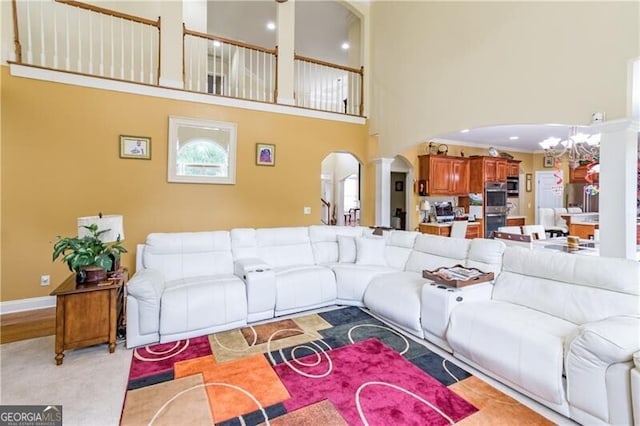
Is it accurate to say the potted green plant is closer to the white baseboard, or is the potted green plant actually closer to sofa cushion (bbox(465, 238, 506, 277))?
the white baseboard

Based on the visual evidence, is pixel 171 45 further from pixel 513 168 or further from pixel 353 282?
pixel 513 168

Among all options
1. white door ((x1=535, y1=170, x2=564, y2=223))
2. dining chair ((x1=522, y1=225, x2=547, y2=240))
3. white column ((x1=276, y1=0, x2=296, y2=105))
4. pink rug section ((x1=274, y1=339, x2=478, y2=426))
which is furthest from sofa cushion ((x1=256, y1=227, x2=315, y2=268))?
white door ((x1=535, y1=170, x2=564, y2=223))

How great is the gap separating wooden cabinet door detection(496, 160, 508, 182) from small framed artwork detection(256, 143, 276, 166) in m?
5.63

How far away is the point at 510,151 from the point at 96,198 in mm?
9504

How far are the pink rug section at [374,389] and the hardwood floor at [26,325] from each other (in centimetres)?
263

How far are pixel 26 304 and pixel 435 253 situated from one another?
5057 mm

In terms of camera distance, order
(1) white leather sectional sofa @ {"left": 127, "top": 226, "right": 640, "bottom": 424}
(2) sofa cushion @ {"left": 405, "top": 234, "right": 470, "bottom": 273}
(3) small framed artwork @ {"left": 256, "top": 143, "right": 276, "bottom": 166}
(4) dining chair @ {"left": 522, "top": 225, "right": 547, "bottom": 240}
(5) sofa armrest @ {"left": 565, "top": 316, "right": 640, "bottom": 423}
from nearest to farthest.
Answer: (5) sofa armrest @ {"left": 565, "top": 316, "right": 640, "bottom": 423}
(1) white leather sectional sofa @ {"left": 127, "top": 226, "right": 640, "bottom": 424}
(2) sofa cushion @ {"left": 405, "top": 234, "right": 470, "bottom": 273}
(4) dining chair @ {"left": 522, "top": 225, "right": 547, "bottom": 240}
(3) small framed artwork @ {"left": 256, "top": 143, "right": 276, "bottom": 166}

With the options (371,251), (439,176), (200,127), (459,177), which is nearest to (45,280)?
(200,127)

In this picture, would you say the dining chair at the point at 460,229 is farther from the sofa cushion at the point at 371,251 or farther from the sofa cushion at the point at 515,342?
the sofa cushion at the point at 515,342

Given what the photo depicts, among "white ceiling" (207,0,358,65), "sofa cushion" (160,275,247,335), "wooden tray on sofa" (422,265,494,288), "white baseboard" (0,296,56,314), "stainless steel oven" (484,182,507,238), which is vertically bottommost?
"white baseboard" (0,296,56,314)

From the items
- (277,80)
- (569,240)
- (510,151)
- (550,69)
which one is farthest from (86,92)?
(510,151)

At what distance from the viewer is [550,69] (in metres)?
3.35

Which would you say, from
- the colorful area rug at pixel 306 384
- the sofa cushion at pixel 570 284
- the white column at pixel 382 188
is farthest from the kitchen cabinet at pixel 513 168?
the colorful area rug at pixel 306 384

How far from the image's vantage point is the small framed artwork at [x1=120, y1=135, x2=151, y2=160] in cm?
420
